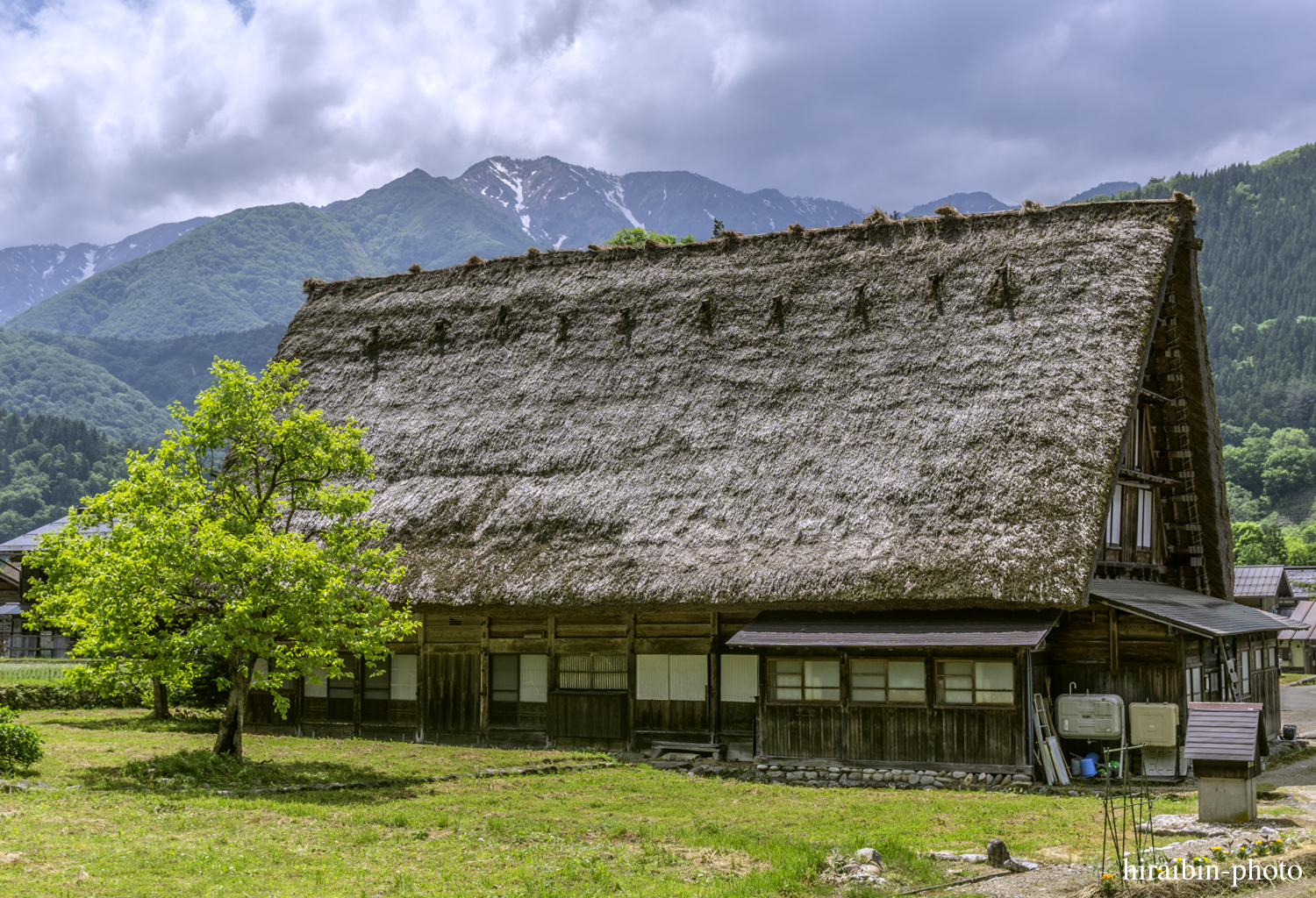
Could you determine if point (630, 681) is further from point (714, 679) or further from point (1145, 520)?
point (1145, 520)

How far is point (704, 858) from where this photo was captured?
33.4ft

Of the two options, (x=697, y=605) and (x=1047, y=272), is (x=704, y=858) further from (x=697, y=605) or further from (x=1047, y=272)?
(x=1047, y=272)

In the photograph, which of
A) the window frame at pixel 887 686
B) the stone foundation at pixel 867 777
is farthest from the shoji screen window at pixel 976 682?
the stone foundation at pixel 867 777

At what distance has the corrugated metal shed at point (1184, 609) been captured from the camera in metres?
16.7

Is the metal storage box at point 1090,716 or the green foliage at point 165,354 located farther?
the green foliage at point 165,354

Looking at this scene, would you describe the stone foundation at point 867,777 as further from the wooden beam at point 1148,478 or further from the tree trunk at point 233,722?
the tree trunk at point 233,722

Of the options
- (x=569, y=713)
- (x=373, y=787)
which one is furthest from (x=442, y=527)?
(x=373, y=787)

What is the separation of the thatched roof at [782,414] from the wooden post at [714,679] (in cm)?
164

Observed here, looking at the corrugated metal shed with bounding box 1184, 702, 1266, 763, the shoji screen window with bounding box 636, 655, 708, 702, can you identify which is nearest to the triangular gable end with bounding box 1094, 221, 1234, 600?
the shoji screen window with bounding box 636, 655, 708, 702

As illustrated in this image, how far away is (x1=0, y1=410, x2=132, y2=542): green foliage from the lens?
97812 mm

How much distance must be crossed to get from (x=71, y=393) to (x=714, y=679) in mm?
143922

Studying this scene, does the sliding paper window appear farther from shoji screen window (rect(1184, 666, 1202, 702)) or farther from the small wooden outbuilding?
the small wooden outbuilding

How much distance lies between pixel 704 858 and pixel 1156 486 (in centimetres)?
1545

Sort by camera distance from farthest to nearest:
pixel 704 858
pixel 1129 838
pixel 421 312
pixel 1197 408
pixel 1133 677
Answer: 1. pixel 421 312
2. pixel 1197 408
3. pixel 1133 677
4. pixel 1129 838
5. pixel 704 858
